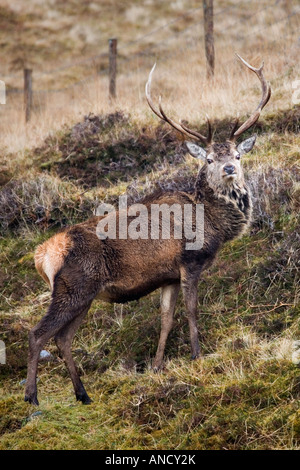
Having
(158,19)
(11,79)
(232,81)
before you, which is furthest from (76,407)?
(158,19)

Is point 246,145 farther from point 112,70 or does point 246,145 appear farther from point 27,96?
point 27,96

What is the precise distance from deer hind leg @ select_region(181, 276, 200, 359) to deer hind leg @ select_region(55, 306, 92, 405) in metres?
1.06

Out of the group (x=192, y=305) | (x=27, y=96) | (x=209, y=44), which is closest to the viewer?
(x=192, y=305)

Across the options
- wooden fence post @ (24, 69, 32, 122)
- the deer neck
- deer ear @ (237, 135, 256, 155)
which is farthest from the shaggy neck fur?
wooden fence post @ (24, 69, 32, 122)

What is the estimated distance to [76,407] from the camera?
6535 millimetres

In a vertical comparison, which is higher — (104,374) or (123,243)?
(123,243)

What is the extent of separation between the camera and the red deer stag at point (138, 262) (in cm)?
669

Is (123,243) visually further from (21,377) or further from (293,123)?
(293,123)

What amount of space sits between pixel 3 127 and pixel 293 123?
7.48m

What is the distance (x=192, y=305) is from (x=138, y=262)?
0.74 meters

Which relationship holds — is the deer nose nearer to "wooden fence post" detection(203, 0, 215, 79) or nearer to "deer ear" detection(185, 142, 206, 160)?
"deer ear" detection(185, 142, 206, 160)

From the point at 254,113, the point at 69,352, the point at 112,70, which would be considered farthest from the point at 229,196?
the point at 112,70

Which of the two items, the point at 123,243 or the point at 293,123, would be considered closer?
the point at 123,243

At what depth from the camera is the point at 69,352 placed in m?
6.87
